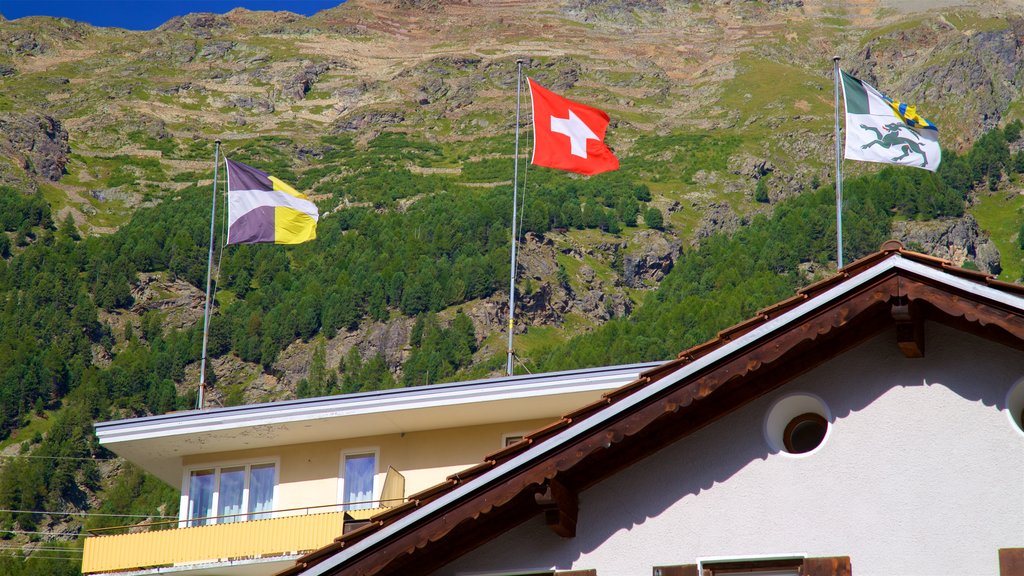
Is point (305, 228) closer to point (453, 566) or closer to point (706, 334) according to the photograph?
point (453, 566)

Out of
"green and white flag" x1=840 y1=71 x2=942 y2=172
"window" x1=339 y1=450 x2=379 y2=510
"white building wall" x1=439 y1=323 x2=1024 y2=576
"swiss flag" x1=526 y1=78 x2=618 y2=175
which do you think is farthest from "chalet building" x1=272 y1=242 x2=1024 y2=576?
"swiss flag" x1=526 y1=78 x2=618 y2=175

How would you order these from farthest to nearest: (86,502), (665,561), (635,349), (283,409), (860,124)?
(86,502) < (635,349) < (860,124) < (283,409) < (665,561)

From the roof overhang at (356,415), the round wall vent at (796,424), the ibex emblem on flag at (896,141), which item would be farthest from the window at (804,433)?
the ibex emblem on flag at (896,141)

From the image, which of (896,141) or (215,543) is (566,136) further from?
(215,543)

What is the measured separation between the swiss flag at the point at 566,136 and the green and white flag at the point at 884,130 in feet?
19.4

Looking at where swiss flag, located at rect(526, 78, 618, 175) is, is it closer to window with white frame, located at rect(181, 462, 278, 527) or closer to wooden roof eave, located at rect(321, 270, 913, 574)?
window with white frame, located at rect(181, 462, 278, 527)

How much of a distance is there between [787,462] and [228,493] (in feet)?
63.9

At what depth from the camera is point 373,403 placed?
2658cm

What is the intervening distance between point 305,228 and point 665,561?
87.9 feet

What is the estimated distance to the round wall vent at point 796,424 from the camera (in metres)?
12.4

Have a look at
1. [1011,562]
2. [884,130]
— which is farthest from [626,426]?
[884,130]

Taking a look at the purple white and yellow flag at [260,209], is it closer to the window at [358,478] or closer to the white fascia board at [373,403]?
the white fascia board at [373,403]

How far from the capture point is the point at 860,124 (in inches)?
1212

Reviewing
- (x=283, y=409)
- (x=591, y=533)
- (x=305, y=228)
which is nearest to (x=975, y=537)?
(x=591, y=533)
